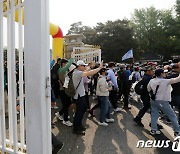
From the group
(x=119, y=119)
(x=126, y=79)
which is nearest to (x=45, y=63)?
(x=119, y=119)

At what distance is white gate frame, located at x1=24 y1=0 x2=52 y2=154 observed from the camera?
2.09m

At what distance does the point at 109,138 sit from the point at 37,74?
3631mm

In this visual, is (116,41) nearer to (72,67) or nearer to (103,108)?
(103,108)

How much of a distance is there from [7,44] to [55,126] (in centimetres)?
402

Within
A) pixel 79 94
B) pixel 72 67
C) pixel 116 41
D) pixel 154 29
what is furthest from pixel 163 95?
pixel 154 29

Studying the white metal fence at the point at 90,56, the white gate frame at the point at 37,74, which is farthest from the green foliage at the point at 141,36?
the white gate frame at the point at 37,74

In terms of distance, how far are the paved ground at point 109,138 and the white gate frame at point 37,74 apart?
246 centimetres

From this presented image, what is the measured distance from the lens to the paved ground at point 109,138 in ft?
15.2

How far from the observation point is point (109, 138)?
5344 millimetres

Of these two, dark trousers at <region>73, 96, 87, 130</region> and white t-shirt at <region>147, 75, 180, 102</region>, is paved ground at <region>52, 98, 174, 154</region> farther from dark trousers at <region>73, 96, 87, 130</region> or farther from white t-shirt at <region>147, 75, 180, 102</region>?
white t-shirt at <region>147, 75, 180, 102</region>

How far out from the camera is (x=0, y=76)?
2465 millimetres

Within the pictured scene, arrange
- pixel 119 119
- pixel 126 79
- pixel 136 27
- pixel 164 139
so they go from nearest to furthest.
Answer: pixel 164 139, pixel 119 119, pixel 126 79, pixel 136 27

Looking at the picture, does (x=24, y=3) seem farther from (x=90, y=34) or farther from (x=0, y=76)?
(x=90, y=34)

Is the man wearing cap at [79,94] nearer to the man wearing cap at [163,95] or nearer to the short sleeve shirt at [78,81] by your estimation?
the short sleeve shirt at [78,81]
